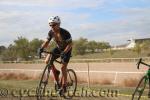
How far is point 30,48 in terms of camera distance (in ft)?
392

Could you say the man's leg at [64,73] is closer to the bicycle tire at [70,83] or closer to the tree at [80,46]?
the bicycle tire at [70,83]

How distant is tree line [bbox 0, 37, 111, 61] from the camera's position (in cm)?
10266

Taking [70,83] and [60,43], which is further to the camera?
[70,83]

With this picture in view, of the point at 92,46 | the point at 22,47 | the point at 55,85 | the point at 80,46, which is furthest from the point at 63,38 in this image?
the point at 92,46

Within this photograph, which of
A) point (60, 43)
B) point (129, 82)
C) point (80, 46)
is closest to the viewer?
point (60, 43)

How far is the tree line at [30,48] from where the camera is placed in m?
103

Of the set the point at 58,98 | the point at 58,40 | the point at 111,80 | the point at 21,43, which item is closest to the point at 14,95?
the point at 58,98

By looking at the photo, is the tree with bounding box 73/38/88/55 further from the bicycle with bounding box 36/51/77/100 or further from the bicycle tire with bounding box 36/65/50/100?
the bicycle tire with bounding box 36/65/50/100

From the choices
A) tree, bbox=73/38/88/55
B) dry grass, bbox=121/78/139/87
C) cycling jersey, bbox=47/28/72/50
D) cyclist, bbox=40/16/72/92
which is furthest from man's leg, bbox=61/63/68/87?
tree, bbox=73/38/88/55

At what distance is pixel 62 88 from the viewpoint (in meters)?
11.2

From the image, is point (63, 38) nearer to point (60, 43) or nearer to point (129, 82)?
point (60, 43)

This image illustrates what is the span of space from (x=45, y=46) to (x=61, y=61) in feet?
1.91

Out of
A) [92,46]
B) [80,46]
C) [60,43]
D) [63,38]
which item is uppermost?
[63,38]

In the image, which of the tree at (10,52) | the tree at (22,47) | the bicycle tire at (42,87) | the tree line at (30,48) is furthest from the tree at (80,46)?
the bicycle tire at (42,87)
